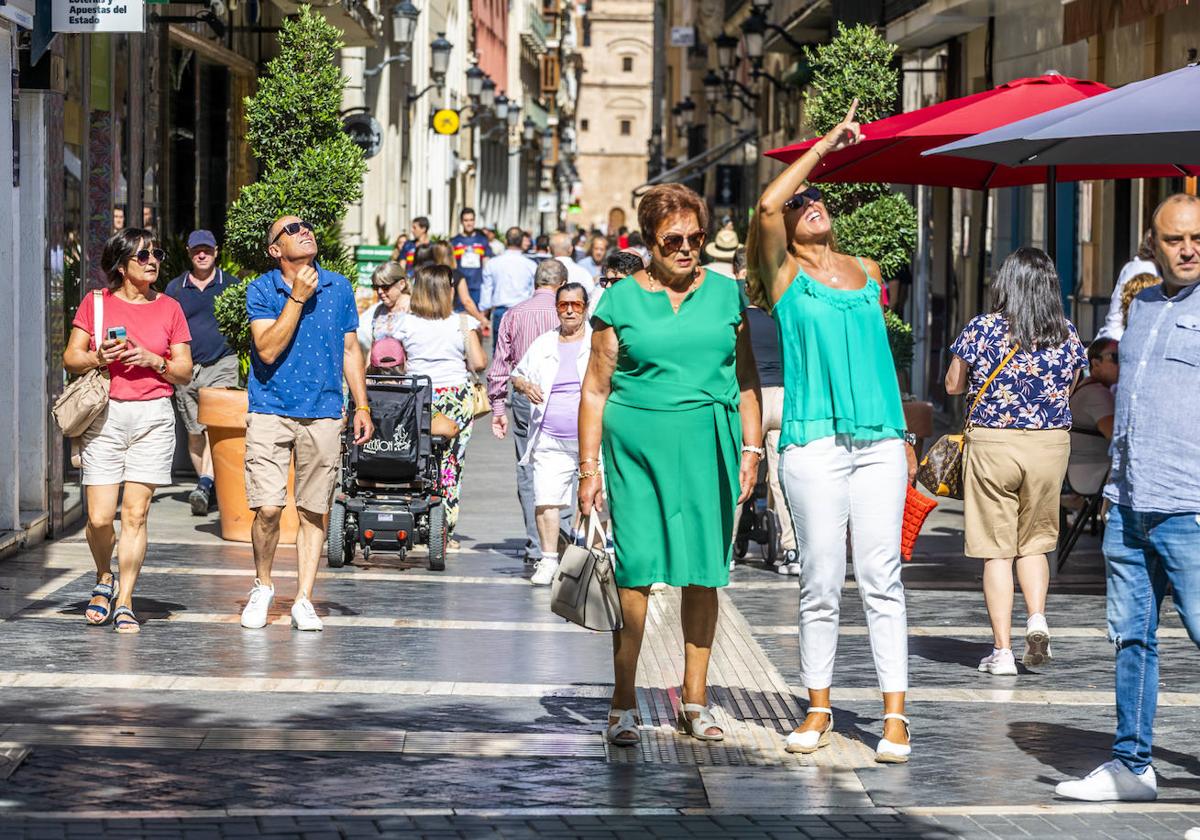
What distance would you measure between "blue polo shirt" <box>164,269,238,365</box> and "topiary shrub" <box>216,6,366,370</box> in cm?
68

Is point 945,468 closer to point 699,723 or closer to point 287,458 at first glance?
point 699,723

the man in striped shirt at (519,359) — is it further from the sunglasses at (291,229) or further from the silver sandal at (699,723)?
the silver sandal at (699,723)

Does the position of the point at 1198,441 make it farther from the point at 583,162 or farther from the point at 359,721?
the point at 583,162

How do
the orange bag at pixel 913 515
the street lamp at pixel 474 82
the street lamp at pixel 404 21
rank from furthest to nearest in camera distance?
1. the street lamp at pixel 474 82
2. the street lamp at pixel 404 21
3. the orange bag at pixel 913 515

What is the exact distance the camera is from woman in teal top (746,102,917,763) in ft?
23.8

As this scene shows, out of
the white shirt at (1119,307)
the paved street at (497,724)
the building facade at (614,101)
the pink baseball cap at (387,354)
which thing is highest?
the building facade at (614,101)

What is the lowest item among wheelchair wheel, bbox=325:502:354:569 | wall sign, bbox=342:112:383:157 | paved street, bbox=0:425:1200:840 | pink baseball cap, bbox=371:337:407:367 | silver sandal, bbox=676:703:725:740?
paved street, bbox=0:425:1200:840

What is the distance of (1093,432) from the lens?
38.7ft

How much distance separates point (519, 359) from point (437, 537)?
1404 mm

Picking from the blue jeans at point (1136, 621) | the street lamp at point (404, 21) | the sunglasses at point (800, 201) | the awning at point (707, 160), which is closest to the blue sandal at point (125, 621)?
the sunglasses at point (800, 201)

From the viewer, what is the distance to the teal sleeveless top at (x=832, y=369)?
726 cm

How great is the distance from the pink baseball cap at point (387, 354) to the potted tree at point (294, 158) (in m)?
1.21

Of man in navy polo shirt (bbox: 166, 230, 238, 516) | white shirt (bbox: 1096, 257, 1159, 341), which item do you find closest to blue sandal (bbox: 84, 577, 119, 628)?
man in navy polo shirt (bbox: 166, 230, 238, 516)

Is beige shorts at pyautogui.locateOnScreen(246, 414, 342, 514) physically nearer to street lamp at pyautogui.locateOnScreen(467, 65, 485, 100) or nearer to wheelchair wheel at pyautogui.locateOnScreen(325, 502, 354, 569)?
wheelchair wheel at pyautogui.locateOnScreen(325, 502, 354, 569)
